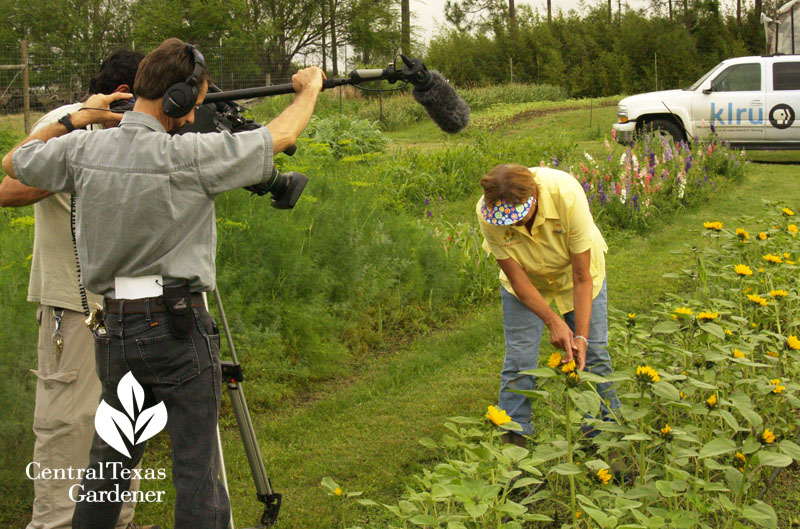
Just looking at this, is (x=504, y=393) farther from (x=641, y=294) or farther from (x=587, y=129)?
(x=587, y=129)

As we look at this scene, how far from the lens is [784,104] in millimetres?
13547

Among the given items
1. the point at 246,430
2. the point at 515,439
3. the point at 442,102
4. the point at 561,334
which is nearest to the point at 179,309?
the point at 246,430

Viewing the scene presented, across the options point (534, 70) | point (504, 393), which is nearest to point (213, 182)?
point (504, 393)

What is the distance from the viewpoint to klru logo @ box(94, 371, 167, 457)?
2.49 metres

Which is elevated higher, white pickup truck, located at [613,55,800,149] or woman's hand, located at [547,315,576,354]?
white pickup truck, located at [613,55,800,149]

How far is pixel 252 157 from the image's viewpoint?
233 cm

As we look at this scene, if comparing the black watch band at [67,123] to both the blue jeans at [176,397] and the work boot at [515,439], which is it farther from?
the work boot at [515,439]

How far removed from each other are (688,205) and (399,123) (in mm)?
11692

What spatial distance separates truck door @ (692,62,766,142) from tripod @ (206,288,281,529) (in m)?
12.4

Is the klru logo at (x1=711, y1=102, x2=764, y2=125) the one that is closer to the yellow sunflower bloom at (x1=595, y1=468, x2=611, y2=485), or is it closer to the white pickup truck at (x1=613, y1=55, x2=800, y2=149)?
the white pickup truck at (x1=613, y1=55, x2=800, y2=149)

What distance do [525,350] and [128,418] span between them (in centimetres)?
171

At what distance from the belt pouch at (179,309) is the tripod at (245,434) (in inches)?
13.8

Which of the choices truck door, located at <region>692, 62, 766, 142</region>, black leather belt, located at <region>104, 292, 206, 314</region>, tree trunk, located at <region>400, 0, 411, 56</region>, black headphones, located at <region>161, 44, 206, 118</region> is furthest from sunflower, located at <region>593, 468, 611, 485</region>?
tree trunk, located at <region>400, 0, 411, 56</region>

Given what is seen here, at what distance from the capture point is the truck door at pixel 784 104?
533 inches
